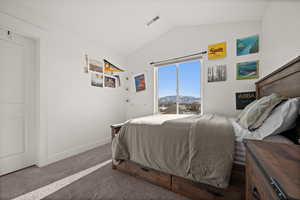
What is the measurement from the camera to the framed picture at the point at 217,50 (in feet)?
7.80

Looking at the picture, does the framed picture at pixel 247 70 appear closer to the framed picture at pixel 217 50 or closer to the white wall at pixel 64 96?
the framed picture at pixel 217 50

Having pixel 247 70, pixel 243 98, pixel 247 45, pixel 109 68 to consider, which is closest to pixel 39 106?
pixel 109 68

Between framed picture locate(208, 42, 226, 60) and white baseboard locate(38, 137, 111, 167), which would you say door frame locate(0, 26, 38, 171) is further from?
framed picture locate(208, 42, 226, 60)

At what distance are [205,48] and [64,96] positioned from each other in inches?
117

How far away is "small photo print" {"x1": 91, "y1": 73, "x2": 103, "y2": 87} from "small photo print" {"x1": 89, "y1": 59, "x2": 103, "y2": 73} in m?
0.10

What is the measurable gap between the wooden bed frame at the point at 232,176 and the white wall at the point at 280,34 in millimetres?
231

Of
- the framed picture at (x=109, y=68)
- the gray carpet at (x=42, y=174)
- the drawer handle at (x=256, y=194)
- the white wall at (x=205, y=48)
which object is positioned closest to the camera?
the drawer handle at (x=256, y=194)

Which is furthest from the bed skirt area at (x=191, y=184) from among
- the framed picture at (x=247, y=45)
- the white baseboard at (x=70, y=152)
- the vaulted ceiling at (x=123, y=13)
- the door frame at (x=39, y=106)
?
the vaulted ceiling at (x=123, y=13)

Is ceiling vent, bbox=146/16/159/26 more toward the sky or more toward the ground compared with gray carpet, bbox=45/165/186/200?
more toward the sky

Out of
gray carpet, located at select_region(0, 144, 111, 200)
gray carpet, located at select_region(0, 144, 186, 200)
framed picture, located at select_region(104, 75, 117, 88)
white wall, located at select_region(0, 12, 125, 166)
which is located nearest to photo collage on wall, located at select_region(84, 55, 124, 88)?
framed picture, located at select_region(104, 75, 117, 88)

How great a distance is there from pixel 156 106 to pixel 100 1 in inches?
93.3

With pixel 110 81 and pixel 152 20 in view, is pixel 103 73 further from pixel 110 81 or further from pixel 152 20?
pixel 152 20

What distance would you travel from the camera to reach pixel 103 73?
283 cm

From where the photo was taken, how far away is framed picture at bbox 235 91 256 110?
2135mm
